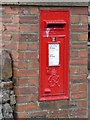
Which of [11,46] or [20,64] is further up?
[11,46]

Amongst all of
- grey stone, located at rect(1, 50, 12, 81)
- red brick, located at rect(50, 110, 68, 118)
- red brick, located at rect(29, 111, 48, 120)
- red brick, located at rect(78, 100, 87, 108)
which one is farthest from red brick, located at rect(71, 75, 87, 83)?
grey stone, located at rect(1, 50, 12, 81)

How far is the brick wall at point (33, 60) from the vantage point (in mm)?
2422

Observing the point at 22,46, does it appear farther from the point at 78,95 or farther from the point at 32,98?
the point at 78,95

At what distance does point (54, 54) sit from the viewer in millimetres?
2498

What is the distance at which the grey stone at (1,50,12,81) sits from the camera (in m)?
2.43

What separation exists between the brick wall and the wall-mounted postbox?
57 millimetres

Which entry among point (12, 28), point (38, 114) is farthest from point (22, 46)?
point (38, 114)

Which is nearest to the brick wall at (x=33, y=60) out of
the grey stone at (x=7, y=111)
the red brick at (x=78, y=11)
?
the red brick at (x=78, y=11)

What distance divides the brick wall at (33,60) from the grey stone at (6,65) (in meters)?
0.06

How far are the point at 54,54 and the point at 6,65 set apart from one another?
560 mm

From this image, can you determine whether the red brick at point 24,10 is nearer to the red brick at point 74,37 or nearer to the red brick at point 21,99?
the red brick at point 74,37

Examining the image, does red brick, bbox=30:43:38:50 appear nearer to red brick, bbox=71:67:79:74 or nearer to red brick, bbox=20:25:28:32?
red brick, bbox=20:25:28:32

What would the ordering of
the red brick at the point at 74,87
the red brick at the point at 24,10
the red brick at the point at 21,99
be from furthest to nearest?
the red brick at the point at 74,87 < the red brick at the point at 21,99 < the red brick at the point at 24,10

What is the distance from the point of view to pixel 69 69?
8.41 feet
